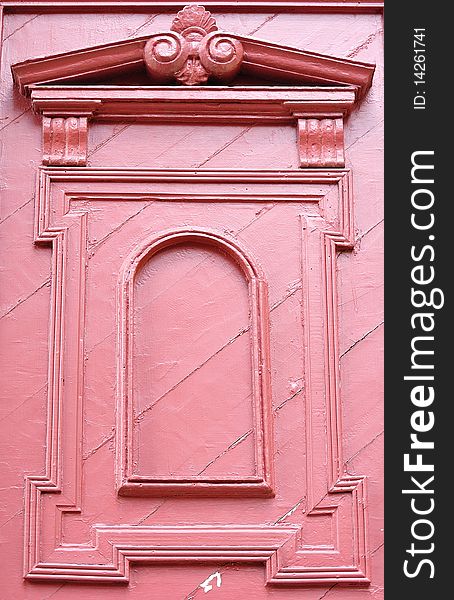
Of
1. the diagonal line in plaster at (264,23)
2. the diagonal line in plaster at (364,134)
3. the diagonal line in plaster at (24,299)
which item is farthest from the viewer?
the diagonal line in plaster at (264,23)

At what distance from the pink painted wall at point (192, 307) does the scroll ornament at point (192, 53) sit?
0.39 ft

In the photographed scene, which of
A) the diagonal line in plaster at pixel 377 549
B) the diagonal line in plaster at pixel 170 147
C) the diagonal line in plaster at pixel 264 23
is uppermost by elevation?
the diagonal line in plaster at pixel 264 23

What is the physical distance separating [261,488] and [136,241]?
0.89 m

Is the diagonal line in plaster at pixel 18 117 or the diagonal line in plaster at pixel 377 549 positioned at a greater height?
the diagonal line in plaster at pixel 18 117

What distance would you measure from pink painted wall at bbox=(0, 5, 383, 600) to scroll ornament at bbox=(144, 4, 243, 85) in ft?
0.39

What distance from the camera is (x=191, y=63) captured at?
4.23m

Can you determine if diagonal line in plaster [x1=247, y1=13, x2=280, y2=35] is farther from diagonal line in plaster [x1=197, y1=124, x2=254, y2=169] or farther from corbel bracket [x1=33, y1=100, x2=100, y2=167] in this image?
corbel bracket [x1=33, y1=100, x2=100, y2=167]

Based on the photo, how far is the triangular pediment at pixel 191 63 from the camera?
420 cm

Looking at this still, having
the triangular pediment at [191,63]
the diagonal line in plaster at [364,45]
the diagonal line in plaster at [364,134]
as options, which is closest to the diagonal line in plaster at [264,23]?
the triangular pediment at [191,63]

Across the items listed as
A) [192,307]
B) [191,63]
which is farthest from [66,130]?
[192,307]

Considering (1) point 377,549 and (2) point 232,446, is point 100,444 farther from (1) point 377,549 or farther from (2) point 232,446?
(1) point 377,549

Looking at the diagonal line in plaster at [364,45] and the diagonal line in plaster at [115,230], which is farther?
the diagonal line in plaster at [364,45]

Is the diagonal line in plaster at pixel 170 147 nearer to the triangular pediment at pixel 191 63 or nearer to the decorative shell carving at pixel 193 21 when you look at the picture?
the triangular pediment at pixel 191 63

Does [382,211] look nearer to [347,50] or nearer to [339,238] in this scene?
[339,238]
